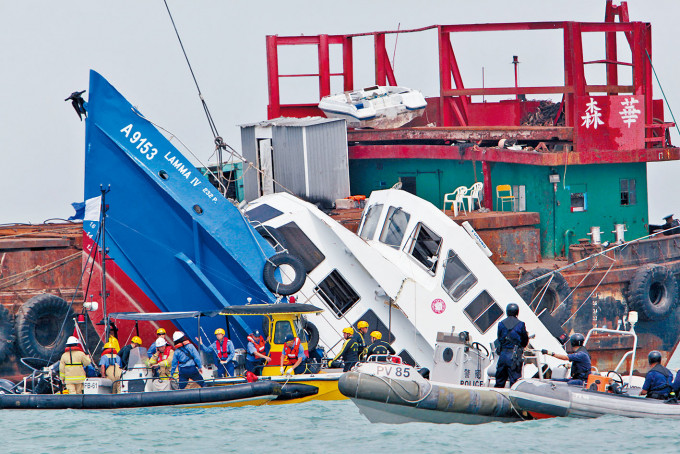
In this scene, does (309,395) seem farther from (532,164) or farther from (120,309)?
(532,164)

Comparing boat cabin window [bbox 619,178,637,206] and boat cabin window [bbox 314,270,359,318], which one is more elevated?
boat cabin window [bbox 619,178,637,206]

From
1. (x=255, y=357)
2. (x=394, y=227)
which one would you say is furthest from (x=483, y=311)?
(x=255, y=357)

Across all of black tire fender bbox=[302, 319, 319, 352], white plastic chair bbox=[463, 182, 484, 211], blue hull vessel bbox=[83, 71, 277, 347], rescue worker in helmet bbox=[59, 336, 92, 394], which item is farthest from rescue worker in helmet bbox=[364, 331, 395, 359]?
white plastic chair bbox=[463, 182, 484, 211]

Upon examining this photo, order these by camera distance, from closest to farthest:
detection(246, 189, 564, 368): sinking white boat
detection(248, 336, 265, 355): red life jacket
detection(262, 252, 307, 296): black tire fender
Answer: detection(248, 336, 265, 355): red life jacket < detection(262, 252, 307, 296): black tire fender < detection(246, 189, 564, 368): sinking white boat

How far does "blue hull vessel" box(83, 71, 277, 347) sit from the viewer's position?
18734 millimetres

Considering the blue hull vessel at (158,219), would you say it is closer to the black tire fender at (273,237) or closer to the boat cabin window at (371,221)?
the black tire fender at (273,237)

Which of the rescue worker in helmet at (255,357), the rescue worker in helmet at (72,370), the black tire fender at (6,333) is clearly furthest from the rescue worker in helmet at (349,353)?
the black tire fender at (6,333)

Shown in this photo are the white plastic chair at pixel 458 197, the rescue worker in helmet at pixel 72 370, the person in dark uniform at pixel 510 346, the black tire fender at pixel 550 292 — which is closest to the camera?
the person in dark uniform at pixel 510 346

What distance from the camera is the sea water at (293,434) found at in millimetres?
14664

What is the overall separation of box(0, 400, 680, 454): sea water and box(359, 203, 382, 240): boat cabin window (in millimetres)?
3916

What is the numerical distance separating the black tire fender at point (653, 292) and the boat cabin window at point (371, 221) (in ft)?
16.6

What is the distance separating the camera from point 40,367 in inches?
746

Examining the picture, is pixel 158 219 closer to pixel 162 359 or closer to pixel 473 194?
pixel 162 359

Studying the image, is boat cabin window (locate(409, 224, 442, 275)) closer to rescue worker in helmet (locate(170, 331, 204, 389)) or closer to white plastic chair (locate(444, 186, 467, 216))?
white plastic chair (locate(444, 186, 467, 216))
